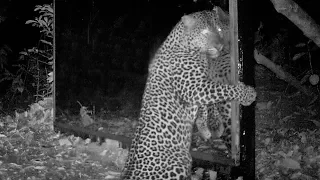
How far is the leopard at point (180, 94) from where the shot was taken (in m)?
4.45

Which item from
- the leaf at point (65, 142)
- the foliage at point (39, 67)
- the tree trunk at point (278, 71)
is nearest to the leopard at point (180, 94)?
the tree trunk at point (278, 71)

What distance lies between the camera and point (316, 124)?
6949 millimetres

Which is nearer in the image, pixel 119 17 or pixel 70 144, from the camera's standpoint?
pixel 119 17

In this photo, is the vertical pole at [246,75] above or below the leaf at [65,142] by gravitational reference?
above

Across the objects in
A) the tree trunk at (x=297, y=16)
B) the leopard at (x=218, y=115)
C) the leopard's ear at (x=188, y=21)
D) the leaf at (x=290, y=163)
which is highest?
the tree trunk at (x=297, y=16)

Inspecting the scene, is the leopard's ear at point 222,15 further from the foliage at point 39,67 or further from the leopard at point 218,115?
the foliage at point 39,67

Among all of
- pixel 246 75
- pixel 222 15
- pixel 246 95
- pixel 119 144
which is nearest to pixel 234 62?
pixel 246 75

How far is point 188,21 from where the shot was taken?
15.7 ft

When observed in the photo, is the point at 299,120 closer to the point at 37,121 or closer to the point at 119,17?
the point at 119,17

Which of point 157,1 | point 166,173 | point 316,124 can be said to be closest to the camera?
point 166,173

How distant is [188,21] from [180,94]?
705mm

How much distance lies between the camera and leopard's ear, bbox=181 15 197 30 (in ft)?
15.6

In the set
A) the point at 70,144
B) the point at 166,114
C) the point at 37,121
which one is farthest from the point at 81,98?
the point at 166,114

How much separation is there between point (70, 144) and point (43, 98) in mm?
3489
